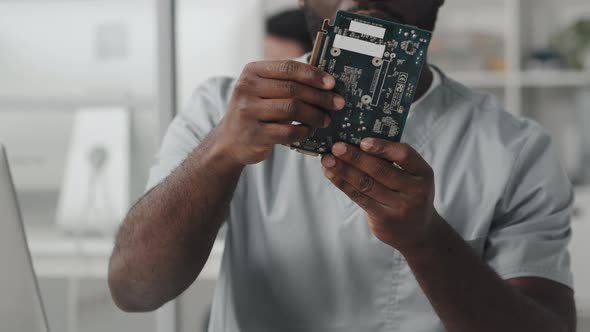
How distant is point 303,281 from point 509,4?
79.3 inches

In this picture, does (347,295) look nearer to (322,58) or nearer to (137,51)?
(322,58)

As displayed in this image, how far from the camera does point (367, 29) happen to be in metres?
0.61

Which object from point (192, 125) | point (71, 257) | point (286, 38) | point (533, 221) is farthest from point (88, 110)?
point (533, 221)

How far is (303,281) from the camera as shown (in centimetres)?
88

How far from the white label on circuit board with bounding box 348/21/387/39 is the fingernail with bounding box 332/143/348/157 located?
98 mm

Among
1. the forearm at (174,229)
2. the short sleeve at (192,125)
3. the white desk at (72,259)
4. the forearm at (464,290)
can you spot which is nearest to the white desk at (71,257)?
the white desk at (72,259)

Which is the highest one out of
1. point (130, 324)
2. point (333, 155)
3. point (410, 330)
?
point (333, 155)

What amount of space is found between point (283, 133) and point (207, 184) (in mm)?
129

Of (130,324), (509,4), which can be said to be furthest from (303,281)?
(509,4)

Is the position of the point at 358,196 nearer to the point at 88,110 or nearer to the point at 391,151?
the point at 391,151

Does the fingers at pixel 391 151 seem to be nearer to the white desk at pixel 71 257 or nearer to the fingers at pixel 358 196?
the fingers at pixel 358 196

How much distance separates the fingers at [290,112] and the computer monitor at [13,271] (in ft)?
1.00

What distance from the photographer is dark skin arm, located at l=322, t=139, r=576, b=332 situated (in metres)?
0.62

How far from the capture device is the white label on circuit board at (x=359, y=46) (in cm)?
61
